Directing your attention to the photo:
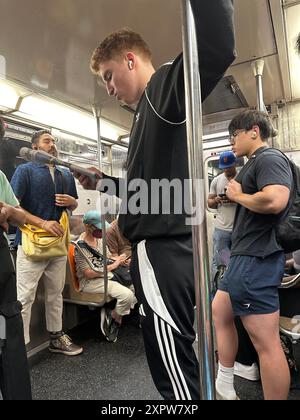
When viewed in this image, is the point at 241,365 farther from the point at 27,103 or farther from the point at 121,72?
the point at 27,103

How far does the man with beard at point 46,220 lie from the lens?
2.26 m

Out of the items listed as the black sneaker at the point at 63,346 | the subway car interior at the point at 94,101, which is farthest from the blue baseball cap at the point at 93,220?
the black sneaker at the point at 63,346

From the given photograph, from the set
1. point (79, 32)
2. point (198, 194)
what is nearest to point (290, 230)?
point (198, 194)

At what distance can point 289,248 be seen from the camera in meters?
1.41

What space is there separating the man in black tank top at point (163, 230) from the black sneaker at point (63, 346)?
1.73 m

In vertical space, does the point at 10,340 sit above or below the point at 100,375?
above

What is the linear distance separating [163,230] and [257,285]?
2.05ft

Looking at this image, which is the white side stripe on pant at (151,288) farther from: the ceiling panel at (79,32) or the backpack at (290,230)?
the ceiling panel at (79,32)

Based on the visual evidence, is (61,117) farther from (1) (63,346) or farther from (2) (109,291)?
(1) (63,346)

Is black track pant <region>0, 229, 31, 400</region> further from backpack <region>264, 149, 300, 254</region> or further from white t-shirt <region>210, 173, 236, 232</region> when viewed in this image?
white t-shirt <region>210, 173, 236, 232</region>

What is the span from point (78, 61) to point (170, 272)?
6.17 feet

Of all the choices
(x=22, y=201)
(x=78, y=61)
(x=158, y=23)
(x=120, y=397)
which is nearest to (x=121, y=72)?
(x=158, y=23)

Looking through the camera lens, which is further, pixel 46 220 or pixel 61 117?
pixel 61 117

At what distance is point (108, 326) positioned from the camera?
2.73 meters
